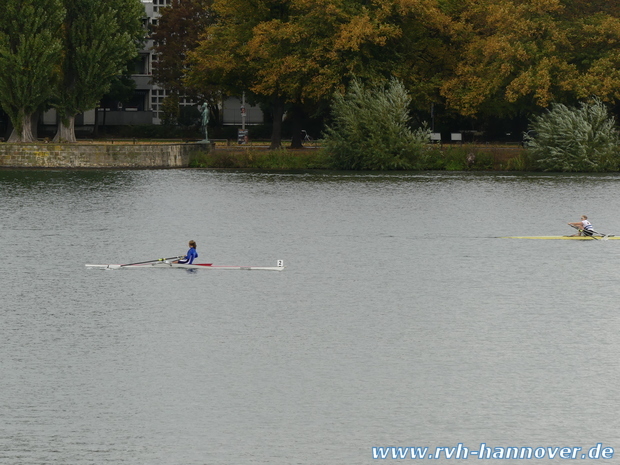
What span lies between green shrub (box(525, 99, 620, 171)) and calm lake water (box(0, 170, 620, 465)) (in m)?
23.7

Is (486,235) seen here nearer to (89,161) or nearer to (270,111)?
(89,161)

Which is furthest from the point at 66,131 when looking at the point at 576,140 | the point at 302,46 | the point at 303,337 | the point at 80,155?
the point at 303,337

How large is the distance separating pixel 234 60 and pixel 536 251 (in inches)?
2005

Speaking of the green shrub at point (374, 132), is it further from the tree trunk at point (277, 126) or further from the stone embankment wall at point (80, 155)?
the stone embankment wall at point (80, 155)

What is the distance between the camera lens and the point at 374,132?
103 m

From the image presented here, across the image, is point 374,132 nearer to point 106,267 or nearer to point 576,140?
point 576,140

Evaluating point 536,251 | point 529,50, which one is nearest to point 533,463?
point 536,251

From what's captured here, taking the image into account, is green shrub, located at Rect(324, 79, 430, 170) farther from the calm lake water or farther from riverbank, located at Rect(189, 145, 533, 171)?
the calm lake water

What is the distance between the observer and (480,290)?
50375 millimetres

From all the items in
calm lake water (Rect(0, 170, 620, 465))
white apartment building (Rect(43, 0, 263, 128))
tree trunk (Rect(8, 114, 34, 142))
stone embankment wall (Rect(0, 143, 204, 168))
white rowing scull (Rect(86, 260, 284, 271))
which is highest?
white apartment building (Rect(43, 0, 263, 128))

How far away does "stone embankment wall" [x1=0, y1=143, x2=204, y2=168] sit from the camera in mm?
105000

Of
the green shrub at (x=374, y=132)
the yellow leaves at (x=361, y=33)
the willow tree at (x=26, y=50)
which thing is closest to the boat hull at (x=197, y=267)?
the green shrub at (x=374, y=132)

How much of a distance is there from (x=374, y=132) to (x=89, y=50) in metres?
25.1

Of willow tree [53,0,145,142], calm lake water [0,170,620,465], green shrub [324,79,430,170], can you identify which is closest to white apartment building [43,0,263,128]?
willow tree [53,0,145,142]
